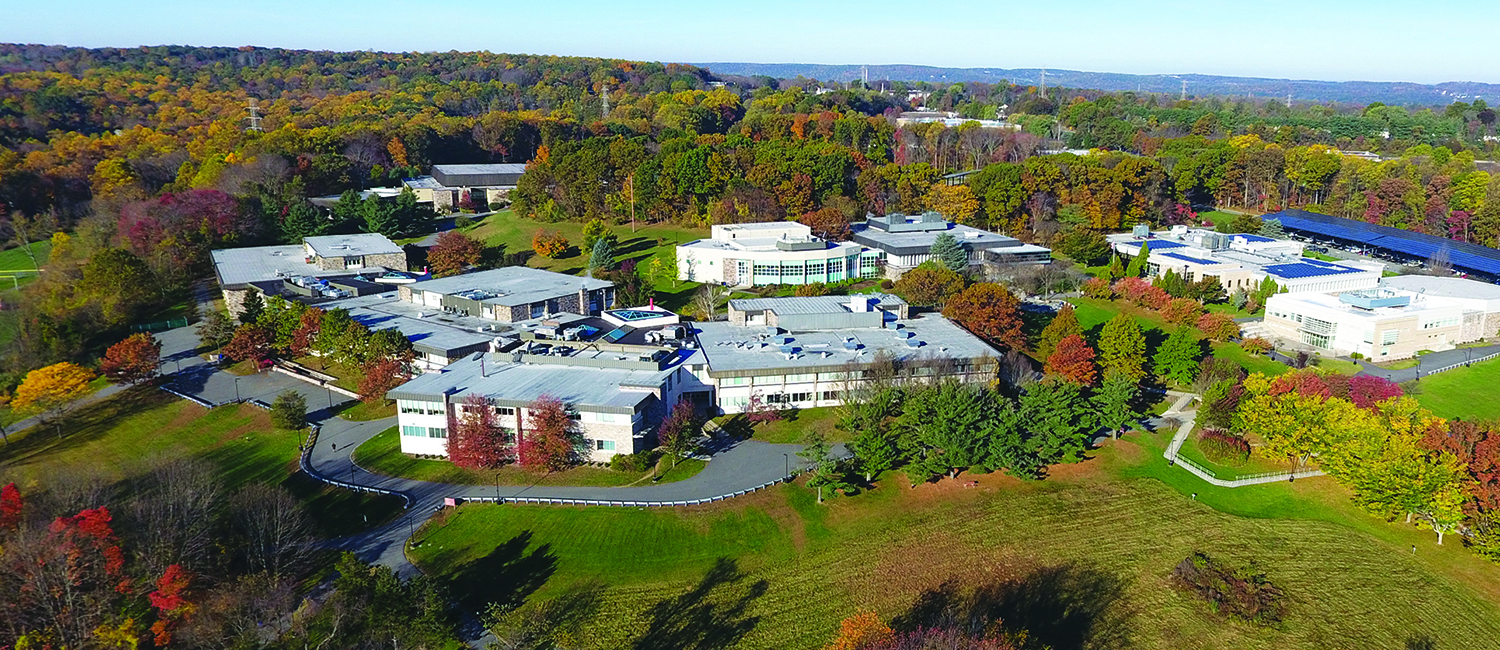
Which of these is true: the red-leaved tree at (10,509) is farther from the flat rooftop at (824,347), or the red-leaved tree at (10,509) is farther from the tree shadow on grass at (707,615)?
the flat rooftop at (824,347)

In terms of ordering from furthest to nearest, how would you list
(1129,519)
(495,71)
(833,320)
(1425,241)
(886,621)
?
1. (495,71)
2. (1425,241)
3. (833,320)
4. (1129,519)
5. (886,621)

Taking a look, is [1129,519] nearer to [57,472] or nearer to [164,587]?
[164,587]

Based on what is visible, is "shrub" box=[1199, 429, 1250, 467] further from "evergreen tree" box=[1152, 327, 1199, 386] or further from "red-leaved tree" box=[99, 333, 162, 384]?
"red-leaved tree" box=[99, 333, 162, 384]

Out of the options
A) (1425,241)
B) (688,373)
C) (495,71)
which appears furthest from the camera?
(495,71)

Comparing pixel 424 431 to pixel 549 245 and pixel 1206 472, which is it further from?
pixel 1206 472

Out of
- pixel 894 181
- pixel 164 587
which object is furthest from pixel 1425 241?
pixel 164 587

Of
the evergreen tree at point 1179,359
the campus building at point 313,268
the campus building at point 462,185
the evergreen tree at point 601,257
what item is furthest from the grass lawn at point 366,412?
the campus building at point 462,185

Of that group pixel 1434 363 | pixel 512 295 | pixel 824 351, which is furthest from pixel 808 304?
pixel 1434 363
